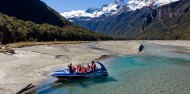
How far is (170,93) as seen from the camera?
37.1m

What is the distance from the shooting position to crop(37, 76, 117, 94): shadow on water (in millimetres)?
38894

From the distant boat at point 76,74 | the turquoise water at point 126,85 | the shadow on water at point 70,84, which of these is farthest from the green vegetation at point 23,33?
the turquoise water at point 126,85

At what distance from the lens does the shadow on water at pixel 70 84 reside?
128 feet

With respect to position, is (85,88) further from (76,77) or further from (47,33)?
(47,33)

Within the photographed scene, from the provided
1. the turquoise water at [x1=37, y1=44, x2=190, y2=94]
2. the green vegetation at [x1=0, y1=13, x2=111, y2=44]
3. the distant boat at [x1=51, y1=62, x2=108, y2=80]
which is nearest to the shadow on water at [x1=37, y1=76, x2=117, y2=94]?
the turquoise water at [x1=37, y1=44, x2=190, y2=94]

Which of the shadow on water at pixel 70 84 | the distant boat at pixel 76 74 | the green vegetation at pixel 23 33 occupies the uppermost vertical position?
the green vegetation at pixel 23 33

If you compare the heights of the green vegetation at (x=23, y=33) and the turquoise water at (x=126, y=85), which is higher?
the green vegetation at (x=23, y=33)

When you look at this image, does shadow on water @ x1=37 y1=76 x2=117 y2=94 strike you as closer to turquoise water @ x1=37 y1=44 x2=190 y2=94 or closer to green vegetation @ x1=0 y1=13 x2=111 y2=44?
turquoise water @ x1=37 y1=44 x2=190 y2=94

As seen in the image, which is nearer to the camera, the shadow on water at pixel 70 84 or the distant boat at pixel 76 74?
the shadow on water at pixel 70 84

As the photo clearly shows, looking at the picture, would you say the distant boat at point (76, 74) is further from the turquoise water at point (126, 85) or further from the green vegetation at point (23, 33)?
the green vegetation at point (23, 33)

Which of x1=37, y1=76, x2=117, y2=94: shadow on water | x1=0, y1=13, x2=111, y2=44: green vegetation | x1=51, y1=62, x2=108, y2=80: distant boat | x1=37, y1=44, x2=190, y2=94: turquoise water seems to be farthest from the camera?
x1=0, y1=13, x2=111, y2=44: green vegetation

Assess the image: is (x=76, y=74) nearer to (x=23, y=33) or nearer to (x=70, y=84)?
(x=70, y=84)

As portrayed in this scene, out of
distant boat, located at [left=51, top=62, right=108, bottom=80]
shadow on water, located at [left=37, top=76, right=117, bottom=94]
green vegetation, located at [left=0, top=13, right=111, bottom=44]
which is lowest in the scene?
shadow on water, located at [left=37, top=76, right=117, bottom=94]

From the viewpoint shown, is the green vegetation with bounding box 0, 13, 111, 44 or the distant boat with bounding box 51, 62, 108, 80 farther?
the green vegetation with bounding box 0, 13, 111, 44
